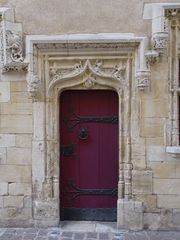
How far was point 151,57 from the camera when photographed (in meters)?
4.29

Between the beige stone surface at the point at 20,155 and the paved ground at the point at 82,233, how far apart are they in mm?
879

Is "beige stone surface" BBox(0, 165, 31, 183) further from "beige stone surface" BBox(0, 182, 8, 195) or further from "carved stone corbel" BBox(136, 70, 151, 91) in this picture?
"carved stone corbel" BBox(136, 70, 151, 91)

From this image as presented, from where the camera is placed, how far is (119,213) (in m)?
4.46

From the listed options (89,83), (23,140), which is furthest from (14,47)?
(23,140)

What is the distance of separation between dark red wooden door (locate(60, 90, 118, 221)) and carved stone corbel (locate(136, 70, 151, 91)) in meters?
0.48

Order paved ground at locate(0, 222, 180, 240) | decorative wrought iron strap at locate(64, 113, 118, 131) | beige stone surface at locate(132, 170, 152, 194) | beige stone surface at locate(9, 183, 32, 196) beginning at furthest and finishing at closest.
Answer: decorative wrought iron strap at locate(64, 113, 118, 131) → beige stone surface at locate(9, 183, 32, 196) → beige stone surface at locate(132, 170, 152, 194) → paved ground at locate(0, 222, 180, 240)

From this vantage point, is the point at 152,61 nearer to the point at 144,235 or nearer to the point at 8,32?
the point at 8,32

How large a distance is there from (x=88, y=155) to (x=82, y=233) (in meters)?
1.03

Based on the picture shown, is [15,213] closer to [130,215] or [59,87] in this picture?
[130,215]

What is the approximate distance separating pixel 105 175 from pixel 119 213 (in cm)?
55

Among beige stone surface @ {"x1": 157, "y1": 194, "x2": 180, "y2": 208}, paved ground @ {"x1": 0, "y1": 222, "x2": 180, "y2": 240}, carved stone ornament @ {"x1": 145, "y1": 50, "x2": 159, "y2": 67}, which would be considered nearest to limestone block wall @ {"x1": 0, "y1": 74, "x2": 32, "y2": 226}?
paved ground @ {"x1": 0, "y1": 222, "x2": 180, "y2": 240}

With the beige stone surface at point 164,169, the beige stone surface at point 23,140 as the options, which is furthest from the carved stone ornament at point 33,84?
the beige stone surface at point 164,169

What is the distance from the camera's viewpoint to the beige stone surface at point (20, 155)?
4.53 metres

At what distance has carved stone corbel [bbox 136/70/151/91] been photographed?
4281 millimetres
